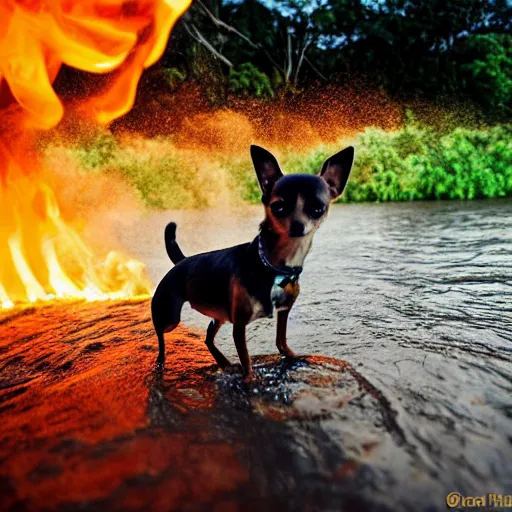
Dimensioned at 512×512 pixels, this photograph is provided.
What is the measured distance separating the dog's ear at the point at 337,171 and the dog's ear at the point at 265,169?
0.81 feet

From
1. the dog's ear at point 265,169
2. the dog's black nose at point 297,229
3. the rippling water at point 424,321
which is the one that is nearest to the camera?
the rippling water at point 424,321

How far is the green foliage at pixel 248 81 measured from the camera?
61.4 ft

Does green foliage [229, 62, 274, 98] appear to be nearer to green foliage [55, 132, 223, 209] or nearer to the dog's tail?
green foliage [55, 132, 223, 209]

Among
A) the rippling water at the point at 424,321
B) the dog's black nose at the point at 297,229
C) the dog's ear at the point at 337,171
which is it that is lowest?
the rippling water at the point at 424,321

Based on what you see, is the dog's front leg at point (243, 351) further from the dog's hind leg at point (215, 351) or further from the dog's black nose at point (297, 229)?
the dog's black nose at point (297, 229)

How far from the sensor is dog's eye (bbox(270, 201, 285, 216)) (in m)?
1.96

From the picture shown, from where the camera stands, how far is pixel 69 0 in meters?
3.97

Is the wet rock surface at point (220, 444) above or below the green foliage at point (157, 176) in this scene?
below

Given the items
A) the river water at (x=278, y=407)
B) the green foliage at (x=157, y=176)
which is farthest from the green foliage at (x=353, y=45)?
the river water at (x=278, y=407)

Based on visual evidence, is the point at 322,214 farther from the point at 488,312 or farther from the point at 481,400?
the point at 488,312

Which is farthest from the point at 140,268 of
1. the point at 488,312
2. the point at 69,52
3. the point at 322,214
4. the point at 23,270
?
the point at 488,312

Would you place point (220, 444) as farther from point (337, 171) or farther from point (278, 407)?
point (337, 171)

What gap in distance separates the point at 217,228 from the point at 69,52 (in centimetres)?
423

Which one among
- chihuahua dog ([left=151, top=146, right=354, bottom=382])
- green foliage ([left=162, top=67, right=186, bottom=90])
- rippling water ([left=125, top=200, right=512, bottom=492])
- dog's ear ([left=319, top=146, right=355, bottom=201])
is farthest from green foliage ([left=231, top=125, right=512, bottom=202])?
green foliage ([left=162, top=67, right=186, bottom=90])
